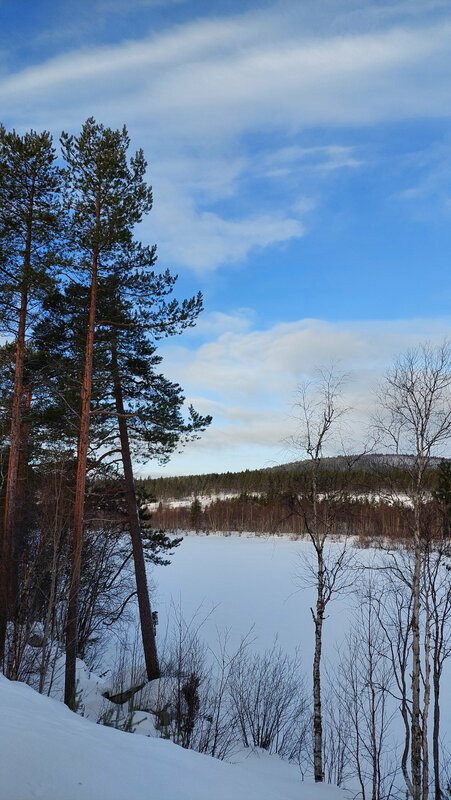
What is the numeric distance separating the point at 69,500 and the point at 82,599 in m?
6.63

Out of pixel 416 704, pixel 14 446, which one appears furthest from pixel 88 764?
pixel 14 446

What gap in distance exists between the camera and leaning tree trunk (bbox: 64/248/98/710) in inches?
435

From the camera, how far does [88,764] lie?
13.3 feet

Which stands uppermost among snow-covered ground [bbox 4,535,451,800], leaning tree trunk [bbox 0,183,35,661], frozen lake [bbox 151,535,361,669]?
leaning tree trunk [bbox 0,183,35,661]

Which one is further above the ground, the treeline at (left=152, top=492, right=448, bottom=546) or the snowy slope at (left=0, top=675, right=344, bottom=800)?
the snowy slope at (left=0, top=675, right=344, bottom=800)

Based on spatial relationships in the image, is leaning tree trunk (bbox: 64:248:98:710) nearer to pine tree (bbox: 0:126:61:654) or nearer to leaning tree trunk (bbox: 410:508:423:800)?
pine tree (bbox: 0:126:61:654)

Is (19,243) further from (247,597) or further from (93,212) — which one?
(247,597)

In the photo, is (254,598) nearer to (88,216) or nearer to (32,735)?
(88,216)

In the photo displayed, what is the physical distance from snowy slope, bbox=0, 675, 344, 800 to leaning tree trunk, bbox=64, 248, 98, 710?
17.6 ft

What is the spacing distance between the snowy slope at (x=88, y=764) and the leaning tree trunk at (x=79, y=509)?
5351mm

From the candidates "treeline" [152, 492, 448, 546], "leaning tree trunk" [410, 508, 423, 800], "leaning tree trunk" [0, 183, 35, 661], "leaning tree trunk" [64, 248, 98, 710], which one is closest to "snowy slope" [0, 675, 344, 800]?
"leaning tree trunk" [410, 508, 423, 800]

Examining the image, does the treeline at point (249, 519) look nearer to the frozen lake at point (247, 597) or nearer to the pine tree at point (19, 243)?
the frozen lake at point (247, 597)

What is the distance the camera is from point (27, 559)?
1436 cm

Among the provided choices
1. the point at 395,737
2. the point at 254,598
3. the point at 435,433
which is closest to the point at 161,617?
the point at 254,598
